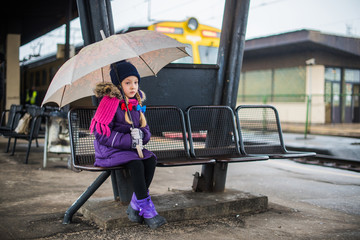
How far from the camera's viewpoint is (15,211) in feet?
13.5

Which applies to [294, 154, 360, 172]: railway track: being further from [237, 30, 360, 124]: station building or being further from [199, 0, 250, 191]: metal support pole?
[237, 30, 360, 124]: station building

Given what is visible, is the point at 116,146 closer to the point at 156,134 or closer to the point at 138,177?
the point at 138,177

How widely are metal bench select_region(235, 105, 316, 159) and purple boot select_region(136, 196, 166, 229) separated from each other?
1623 mm

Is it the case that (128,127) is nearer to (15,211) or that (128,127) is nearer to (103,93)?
(103,93)

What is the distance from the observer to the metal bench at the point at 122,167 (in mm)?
3738

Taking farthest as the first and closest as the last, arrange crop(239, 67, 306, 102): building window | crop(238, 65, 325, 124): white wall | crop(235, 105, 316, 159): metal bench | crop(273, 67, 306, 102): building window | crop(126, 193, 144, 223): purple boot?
crop(239, 67, 306, 102): building window → crop(273, 67, 306, 102): building window → crop(238, 65, 325, 124): white wall → crop(235, 105, 316, 159): metal bench → crop(126, 193, 144, 223): purple boot

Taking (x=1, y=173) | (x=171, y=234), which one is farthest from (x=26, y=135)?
(x=171, y=234)

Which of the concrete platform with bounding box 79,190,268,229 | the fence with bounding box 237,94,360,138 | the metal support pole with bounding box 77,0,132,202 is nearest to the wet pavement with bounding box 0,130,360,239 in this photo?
the concrete platform with bounding box 79,190,268,229

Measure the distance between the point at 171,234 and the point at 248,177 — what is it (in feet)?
11.9

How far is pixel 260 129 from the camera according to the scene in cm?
512

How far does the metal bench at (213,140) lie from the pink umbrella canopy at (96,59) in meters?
1.10

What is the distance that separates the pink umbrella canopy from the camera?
3.27 m

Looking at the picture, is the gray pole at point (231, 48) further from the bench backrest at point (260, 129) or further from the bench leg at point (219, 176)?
the bench leg at point (219, 176)

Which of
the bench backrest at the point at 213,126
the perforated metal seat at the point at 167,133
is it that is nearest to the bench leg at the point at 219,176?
the bench backrest at the point at 213,126
